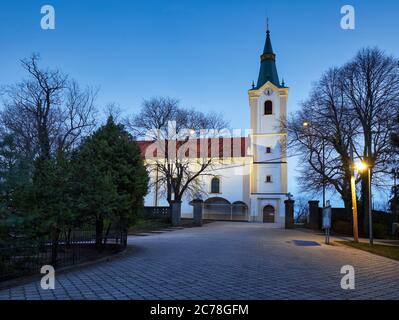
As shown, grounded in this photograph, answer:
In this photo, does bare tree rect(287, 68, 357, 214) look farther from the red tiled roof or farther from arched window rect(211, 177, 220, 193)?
arched window rect(211, 177, 220, 193)

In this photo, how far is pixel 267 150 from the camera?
44125mm

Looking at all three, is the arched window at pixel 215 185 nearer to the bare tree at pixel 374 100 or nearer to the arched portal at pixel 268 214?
the arched portal at pixel 268 214

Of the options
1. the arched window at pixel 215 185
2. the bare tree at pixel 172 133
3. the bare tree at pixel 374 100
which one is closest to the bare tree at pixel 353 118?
the bare tree at pixel 374 100

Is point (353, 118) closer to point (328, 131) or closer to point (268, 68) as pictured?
point (328, 131)

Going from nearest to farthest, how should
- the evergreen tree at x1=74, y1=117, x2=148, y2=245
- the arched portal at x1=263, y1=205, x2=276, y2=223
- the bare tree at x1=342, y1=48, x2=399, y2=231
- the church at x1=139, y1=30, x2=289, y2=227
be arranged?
the evergreen tree at x1=74, y1=117, x2=148, y2=245, the bare tree at x1=342, y1=48, x2=399, y2=231, the arched portal at x1=263, y1=205, x2=276, y2=223, the church at x1=139, y1=30, x2=289, y2=227

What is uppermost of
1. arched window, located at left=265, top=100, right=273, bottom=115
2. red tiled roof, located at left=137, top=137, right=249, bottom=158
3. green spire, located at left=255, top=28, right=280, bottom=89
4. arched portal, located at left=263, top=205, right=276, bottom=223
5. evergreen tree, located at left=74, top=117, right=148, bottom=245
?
green spire, located at left=255, top=28, right=280, bottom=89

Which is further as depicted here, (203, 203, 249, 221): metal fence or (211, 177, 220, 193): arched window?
(211, 177, 220, 193): arched window

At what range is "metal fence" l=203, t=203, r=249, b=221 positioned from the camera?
143 feet

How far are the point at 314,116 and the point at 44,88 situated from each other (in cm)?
2024

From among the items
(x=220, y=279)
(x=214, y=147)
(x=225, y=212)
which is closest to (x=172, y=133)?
(x=214, y=147)

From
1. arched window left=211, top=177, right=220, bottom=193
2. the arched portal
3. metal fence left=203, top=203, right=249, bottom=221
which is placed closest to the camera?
the arched portal

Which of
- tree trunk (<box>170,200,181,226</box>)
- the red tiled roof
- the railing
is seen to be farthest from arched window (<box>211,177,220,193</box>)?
tree trunk (<box>170,200,181,226</box>)

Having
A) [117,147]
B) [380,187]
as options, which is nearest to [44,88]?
[117,147]

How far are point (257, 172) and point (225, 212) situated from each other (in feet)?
22.8
